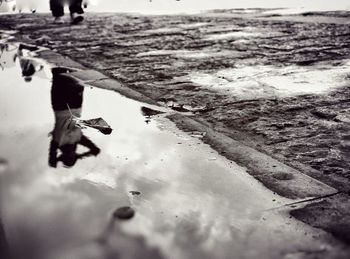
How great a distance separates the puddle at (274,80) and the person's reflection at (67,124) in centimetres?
119

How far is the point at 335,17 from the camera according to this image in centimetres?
848

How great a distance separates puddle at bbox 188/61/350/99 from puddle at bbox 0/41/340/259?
1.04 m

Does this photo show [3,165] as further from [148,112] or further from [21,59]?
[21,59]

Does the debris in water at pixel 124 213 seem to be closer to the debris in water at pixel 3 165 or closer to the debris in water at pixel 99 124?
the debris in water at pixel 3 165

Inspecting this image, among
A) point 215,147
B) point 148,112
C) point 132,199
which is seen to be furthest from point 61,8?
point 132,199

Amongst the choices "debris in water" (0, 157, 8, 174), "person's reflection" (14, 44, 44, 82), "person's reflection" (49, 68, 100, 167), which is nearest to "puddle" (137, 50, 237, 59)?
"person's reflection" (14, 44, 44, 82)

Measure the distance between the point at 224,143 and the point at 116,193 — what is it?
0.82 m

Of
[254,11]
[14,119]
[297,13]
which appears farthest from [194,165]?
[254,11]

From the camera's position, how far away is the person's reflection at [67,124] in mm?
2348

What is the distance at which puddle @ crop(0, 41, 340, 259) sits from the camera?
1.56 metres

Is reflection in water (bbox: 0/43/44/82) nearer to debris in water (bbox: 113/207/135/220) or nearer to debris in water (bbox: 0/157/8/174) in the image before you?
debris in water (bbox: 0/157/8/174)

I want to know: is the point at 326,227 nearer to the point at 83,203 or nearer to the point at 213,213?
the point at 213,213

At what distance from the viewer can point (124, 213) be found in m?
1.76

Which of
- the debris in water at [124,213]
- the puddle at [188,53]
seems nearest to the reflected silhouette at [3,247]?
the debris in water at [124,213]
